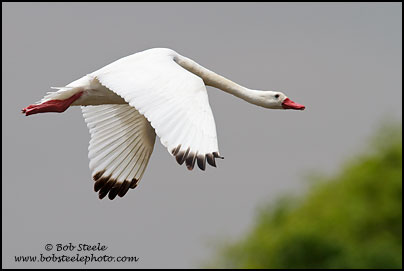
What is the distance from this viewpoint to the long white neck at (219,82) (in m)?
14.3

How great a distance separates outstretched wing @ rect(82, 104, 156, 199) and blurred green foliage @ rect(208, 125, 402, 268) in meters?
31.9

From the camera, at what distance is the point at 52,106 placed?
13.8 meters

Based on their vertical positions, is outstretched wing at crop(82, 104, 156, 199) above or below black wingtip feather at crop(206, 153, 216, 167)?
above

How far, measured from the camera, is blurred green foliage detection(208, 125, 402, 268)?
48.1 m

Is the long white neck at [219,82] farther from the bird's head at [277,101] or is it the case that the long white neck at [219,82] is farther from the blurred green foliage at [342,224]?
the blurred green foliage at [342,224]

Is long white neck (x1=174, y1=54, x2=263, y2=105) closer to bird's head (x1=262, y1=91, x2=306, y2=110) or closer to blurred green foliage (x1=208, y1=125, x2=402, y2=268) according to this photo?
bird's head (x1=262, y1=91, x2=306, y2=110)

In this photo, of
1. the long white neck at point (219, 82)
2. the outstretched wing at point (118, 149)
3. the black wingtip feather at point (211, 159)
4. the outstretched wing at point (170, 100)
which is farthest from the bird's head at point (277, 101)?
the black wingtip feather at point (211, 159)

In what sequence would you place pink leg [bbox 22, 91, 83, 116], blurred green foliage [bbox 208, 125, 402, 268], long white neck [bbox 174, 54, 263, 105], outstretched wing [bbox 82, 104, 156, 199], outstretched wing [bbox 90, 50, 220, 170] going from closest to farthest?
1. outstretched wing [bbox 90, 50, 220, 170]
2. pink leg [bbox 22, 91, 83, 116]
3. long white neck [bbox 174, 54, 263, 105]
4. outstretched wing [bbox 82, 104, 156, 199]
5. blurred green foliage [bbox 208, 125, 402, 268]

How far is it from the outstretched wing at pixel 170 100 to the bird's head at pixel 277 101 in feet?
6.77

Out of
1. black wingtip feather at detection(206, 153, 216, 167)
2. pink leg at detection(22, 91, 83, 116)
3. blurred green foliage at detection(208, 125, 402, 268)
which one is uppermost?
blurred green foliage at detection(208, 125, 402, 268)

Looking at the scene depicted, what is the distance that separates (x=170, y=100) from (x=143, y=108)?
0.31m

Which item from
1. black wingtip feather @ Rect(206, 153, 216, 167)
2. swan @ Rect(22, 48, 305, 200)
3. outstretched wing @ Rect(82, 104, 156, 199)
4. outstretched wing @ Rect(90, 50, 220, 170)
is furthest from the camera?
outstretched wing @ Rect(82, 104, 156, 199)

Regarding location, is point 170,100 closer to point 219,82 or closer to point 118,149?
Answer: point 219,82

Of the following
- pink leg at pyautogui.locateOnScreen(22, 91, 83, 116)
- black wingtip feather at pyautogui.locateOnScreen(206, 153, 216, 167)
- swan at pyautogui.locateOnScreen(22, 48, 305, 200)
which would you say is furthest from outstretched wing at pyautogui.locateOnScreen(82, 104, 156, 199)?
black wingtip feather at pyautogui.locateOnScreen(206, 153, 216, 167)
